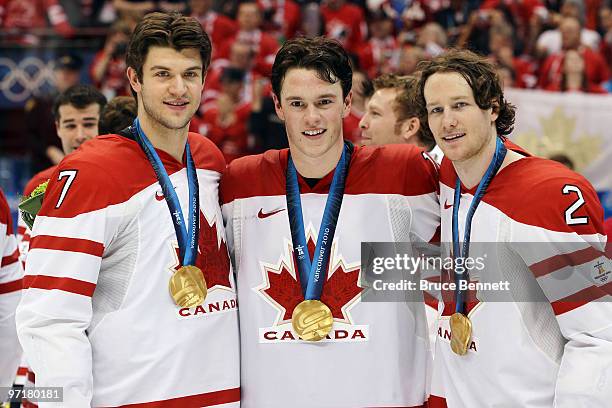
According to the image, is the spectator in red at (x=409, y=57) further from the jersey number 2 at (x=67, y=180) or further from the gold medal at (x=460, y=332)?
the jersey number 2 at (x=67, y=180)

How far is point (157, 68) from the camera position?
376 centimetres

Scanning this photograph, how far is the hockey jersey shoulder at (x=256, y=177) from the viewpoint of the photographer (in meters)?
3.99

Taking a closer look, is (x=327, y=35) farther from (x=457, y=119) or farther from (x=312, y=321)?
(x=312, y=321)

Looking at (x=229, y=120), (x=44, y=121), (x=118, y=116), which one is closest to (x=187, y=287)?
(x=118, y=116)

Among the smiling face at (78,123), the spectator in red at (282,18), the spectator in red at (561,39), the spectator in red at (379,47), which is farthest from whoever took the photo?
the spectator in red at (282,18)

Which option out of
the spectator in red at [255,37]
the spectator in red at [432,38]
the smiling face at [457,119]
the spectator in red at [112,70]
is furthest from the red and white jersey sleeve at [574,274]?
the spectator in red at [112,70]

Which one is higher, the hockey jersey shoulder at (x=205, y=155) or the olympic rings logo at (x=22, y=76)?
the olympic rings logo at (x=22, y=76)

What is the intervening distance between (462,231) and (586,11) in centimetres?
966

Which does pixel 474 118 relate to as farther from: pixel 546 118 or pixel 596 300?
pixel 546 118

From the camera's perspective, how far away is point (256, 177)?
4.04 metres

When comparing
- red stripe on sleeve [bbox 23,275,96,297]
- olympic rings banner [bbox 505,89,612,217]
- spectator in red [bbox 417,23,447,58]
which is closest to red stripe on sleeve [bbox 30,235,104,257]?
red stripe on sleeve [bbox 23,275,96,297]

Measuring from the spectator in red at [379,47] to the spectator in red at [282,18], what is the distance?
943 mm

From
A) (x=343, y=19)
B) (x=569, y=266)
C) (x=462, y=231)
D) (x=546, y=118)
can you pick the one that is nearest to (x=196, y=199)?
(x=462, y=231)

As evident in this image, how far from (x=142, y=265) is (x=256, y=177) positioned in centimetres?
70
